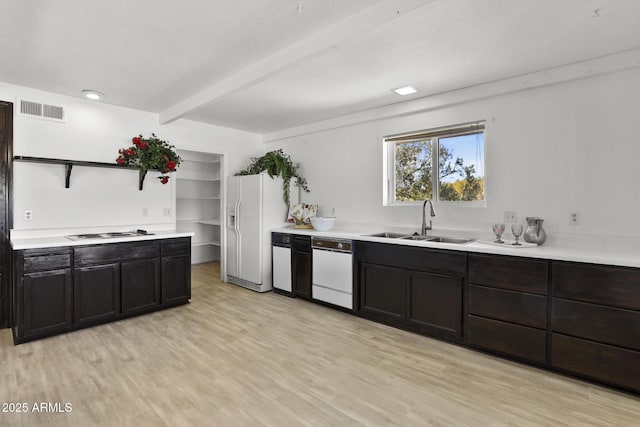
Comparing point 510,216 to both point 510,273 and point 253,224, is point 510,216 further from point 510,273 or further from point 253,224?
point 253,224

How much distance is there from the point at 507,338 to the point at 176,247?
3473 mm

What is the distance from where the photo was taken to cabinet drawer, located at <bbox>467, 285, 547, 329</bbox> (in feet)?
8.03

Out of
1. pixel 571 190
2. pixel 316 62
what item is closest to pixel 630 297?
pixel 571 190

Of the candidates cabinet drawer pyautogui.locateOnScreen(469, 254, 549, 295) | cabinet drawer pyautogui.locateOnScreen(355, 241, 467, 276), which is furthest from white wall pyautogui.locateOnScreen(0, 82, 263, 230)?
cabinet drawer pyautogui.locateOnScreen(469, 254, 549, 295)

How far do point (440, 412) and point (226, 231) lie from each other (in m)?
3.94

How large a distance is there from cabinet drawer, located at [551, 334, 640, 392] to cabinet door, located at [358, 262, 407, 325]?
1.26 meters

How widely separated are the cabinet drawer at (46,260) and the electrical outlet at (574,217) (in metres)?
4.53

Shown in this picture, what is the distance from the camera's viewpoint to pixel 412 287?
3.14 m

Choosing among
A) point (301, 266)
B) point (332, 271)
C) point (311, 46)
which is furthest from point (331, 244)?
point (311, 46)

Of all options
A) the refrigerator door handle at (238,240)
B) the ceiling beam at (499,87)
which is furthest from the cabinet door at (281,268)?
the ceiling beam at (499,87)

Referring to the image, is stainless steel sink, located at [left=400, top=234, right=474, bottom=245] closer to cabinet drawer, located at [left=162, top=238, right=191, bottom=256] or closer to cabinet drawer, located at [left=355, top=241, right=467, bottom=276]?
cabinet drawer, located at [left=355, top=241, right=467, bottom=276]

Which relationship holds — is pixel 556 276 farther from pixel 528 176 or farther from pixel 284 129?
pixel 284 129

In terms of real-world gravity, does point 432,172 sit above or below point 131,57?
below

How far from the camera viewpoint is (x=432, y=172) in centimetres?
372
